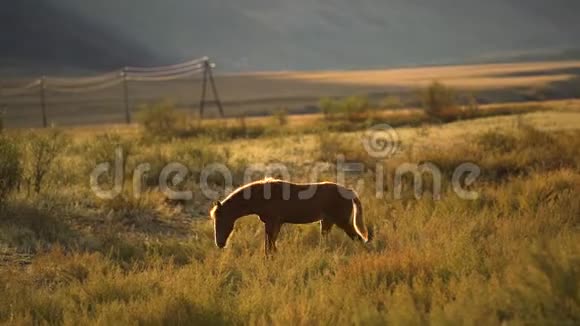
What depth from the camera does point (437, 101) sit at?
30.8m

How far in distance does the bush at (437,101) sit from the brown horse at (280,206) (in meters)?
21.1

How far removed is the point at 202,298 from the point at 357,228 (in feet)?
9.51

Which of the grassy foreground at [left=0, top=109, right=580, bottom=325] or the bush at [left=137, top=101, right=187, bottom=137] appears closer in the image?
the grassy foreground at [left=0, top=109, right=580, bottom=325]

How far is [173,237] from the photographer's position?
37.6 ft

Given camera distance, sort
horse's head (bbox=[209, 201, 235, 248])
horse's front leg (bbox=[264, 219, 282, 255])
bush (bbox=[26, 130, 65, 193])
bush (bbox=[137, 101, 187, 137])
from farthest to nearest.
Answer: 1. bush (bbox=[137, 101, 187, 137])
2. bush (bbox=[26, 130, 65, 193])
3. horse's front leg (bbox=[264, 219, 282, 255])
4. horse's head (bbox=[209, 201, 235, 248])

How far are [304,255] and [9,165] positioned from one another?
646 cm

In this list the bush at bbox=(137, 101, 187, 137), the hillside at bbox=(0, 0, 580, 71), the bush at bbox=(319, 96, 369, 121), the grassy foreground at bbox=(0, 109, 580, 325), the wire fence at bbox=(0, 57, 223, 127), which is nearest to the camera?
the grassy foreground at bbox=(0, 109, 580, 325)

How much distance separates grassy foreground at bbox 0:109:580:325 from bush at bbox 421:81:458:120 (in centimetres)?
1262

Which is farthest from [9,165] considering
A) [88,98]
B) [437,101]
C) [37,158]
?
[88,98]

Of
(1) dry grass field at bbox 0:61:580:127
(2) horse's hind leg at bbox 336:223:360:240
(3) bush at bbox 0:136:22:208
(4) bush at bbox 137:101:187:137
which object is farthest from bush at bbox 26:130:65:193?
(1) dry grass field at bbox 0:61:580:127

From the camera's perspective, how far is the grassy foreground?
606cm

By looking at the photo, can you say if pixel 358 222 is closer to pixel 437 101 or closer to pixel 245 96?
pixel 437 101

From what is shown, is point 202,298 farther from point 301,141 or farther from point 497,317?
point 301,141

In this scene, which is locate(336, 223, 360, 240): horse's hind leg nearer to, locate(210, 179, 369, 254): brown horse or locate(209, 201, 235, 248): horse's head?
locate(210, 179, 369, 254): brown horse
